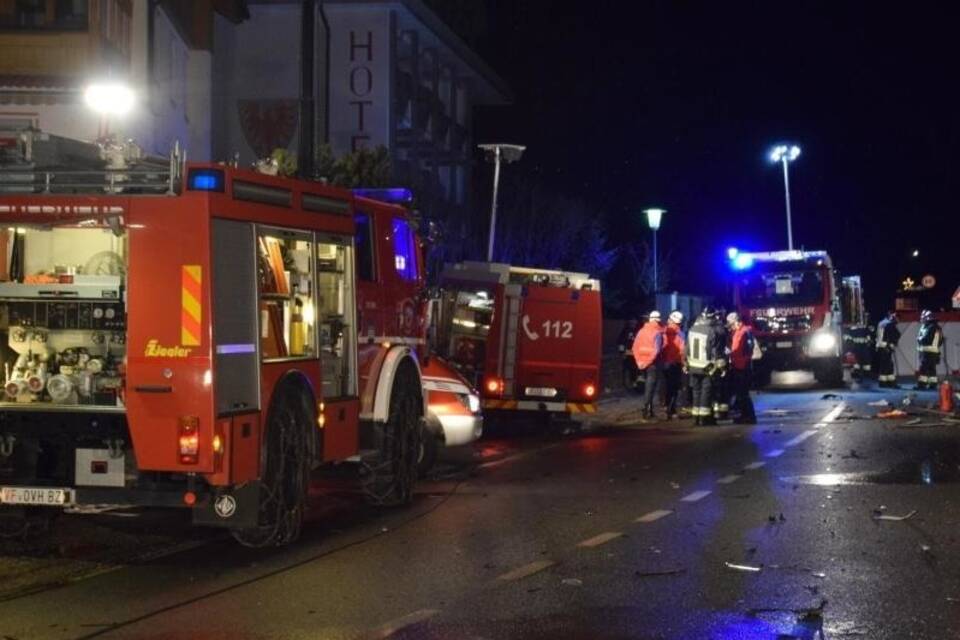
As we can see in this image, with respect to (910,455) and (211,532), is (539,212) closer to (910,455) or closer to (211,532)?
(910,455)

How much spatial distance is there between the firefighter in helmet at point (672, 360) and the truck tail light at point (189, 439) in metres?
14.1

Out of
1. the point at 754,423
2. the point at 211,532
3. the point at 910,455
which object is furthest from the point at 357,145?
the point at 211,532

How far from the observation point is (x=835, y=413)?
22.3m

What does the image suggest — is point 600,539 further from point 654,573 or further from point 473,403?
point 473,403

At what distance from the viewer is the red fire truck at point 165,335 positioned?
8539mm

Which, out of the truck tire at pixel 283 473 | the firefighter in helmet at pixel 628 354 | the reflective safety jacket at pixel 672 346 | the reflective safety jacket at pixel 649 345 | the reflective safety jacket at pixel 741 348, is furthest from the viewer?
the firefighter in helmet at pixel 628 354

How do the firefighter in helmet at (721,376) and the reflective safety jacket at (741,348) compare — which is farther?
the reflective safety jacket at (741,348)

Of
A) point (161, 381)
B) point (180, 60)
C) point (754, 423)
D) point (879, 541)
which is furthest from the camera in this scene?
point (180, 60)

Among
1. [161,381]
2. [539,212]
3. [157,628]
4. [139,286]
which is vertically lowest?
[157,628]

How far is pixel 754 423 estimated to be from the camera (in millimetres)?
20609

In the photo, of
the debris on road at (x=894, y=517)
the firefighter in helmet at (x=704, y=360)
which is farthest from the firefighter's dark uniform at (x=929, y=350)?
the debris on road at (x=894, y=517)

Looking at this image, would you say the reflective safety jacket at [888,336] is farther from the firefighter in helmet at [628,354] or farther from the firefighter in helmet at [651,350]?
the firefighter in helmet at [651,350]

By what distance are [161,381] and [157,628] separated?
71.1 inches

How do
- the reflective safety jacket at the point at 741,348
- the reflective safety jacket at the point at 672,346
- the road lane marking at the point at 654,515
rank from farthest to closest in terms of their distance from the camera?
the reflective safety jacket at the point at 672,346 → the reflective safety jacket at the point at 741,348 → the road lane marking at the point at 654,515
